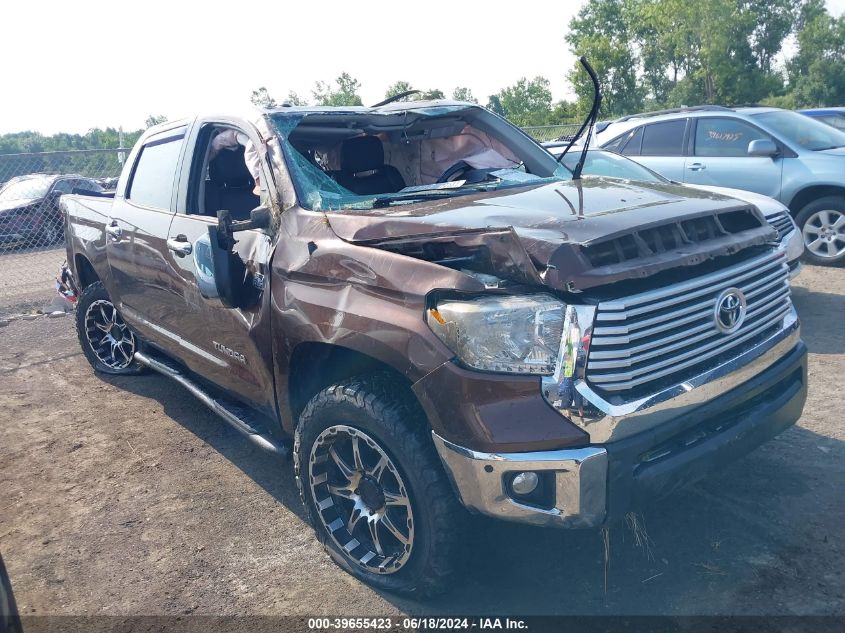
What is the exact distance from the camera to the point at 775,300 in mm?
2992

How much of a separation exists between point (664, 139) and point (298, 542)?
25.0ft

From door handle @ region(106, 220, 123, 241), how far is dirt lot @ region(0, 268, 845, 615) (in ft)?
4.38

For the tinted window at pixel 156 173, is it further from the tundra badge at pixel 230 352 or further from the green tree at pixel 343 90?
the green tree at pixel 343 90

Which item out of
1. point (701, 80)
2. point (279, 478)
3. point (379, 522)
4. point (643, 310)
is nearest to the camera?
point (643, 310)

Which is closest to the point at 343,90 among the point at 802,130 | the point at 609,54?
the point at 609,54

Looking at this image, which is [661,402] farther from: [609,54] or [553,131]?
[609,54]

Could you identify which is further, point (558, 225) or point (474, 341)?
point (558, 225)

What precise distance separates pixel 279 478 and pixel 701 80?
50.4 metres

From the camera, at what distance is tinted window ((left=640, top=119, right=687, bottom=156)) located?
29.5 feet

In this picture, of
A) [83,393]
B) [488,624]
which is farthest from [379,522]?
[83,393]

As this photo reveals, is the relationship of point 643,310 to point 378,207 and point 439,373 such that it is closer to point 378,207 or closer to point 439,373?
point 439,373

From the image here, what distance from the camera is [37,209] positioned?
14.3 metres

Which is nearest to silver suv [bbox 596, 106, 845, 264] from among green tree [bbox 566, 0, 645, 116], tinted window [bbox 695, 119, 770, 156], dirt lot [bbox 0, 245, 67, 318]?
tinted window [bbox 695, 119, 770, 156]

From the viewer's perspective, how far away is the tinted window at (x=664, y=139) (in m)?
9.00
